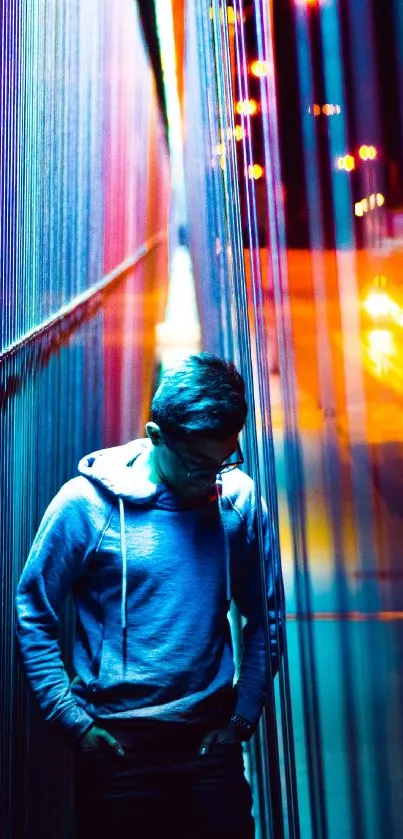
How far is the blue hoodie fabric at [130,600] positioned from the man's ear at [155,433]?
0.28 ft

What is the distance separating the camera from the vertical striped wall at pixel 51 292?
4.73 ft

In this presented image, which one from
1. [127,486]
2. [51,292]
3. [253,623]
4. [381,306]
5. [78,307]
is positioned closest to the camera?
[381,306]

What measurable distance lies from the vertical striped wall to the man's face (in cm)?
32

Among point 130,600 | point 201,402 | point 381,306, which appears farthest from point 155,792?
point 381,306

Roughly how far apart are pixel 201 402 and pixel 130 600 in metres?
0.36

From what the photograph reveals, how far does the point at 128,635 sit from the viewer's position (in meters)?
1.25

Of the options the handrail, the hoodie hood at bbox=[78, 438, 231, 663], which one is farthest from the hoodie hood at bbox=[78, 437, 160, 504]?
the handrail

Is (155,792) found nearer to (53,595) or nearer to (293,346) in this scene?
(53,595)

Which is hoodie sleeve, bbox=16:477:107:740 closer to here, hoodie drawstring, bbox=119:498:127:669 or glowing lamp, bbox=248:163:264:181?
hoodie drawstring, bbox=119:498:127:669

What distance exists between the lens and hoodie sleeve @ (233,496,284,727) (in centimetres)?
130

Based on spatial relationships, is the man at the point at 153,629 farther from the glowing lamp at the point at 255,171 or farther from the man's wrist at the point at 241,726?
the glowing lamp at the point at 255,171

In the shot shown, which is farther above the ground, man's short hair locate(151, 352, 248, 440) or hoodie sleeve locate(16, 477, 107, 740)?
man's short hair locate(151, 352, 248, 440)

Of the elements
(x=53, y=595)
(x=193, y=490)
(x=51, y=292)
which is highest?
(x=51, y=292)

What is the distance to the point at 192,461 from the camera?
121 centimetres
